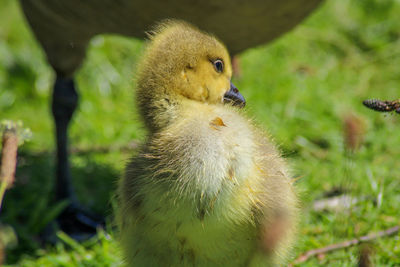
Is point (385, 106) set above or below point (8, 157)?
below

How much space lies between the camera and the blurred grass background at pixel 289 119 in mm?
2516

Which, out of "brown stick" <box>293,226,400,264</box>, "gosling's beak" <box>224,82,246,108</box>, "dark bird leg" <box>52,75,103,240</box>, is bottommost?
"brown stick" <box>293,226,400,264</box>

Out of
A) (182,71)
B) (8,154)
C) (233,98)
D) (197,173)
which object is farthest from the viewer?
(233,98)

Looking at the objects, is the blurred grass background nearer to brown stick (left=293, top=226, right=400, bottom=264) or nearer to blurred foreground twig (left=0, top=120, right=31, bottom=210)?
brown stick (left=293, top=226, right=400, bottom=264)

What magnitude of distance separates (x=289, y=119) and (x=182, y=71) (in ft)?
7.19

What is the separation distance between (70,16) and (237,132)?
1390 mm

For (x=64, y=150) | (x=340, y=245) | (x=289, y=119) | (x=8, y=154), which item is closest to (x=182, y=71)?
(x=8, y=154)

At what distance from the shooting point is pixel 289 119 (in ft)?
12.5

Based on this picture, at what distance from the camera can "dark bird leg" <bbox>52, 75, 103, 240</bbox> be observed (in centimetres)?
302

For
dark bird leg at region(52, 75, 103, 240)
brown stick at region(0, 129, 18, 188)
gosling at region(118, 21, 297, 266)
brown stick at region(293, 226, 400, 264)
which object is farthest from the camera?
dark bird leg at region(52, 75, 103, 240)

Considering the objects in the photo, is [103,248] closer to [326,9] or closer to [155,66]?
[155,66]

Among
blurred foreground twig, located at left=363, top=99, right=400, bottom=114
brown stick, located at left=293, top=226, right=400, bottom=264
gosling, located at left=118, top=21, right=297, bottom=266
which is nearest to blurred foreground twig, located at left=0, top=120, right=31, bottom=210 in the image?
gosling, located at left=118, top=21, right=297, bottom=266

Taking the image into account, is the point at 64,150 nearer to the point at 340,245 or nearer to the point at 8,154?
the point at 340,245

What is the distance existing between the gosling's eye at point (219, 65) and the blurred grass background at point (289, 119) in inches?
14.0
